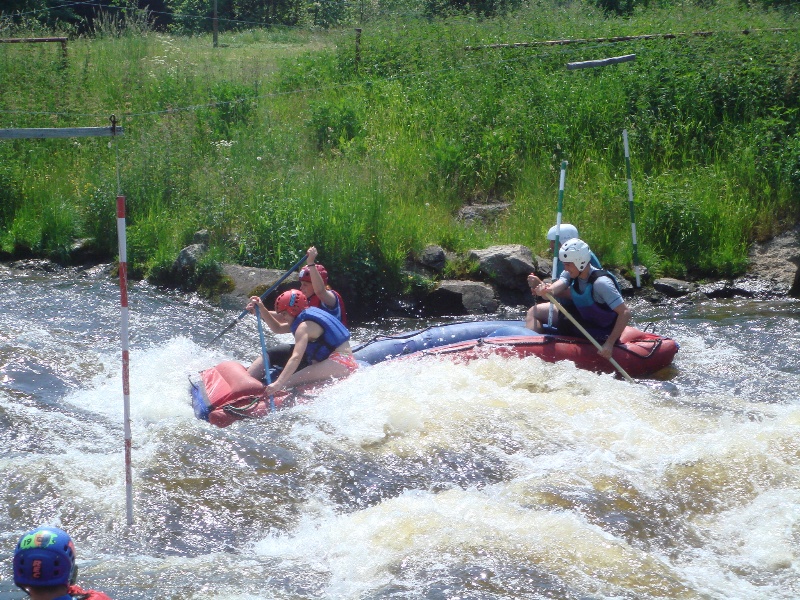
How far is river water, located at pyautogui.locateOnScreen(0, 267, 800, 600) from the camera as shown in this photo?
15.4 ft

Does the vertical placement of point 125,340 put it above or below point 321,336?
above

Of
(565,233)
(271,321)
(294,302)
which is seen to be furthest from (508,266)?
(294,302)

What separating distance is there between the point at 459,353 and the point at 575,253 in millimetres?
1284

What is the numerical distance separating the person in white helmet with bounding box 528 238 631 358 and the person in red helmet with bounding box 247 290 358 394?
1.78 metres

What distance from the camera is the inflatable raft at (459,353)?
23.4 feet

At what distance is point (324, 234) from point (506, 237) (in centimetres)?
259

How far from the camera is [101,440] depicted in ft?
20.9

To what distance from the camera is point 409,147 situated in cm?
1362

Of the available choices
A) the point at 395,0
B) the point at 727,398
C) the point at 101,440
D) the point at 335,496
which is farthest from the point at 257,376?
the point at 395,0

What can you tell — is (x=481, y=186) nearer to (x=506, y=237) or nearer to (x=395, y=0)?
(x=506, y=237)

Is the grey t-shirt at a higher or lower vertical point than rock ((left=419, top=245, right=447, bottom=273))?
higher

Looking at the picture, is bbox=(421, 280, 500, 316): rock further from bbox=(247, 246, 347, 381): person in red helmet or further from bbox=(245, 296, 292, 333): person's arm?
bbox=(245, 296, 292, 333): person's arm

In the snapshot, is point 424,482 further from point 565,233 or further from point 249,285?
point 249,285

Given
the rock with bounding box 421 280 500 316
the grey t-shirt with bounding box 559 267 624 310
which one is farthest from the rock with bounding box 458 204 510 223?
the grey t-shirt with bounding box 559 267 624 310
